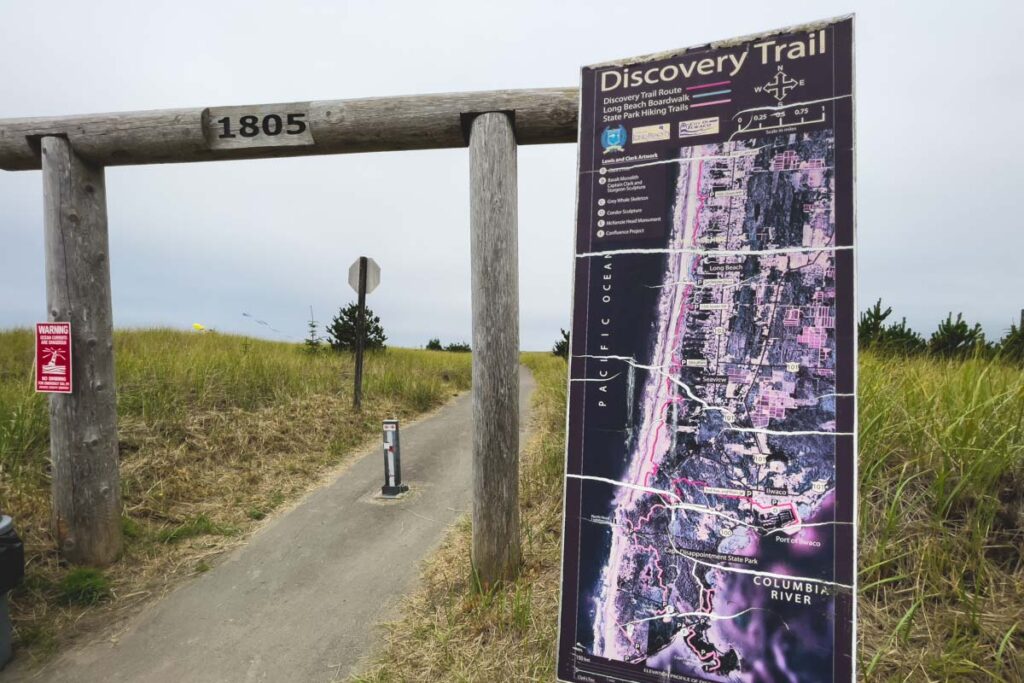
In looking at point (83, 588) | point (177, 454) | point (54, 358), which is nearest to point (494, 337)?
point (54, 358)

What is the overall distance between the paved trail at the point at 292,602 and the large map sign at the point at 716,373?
2.06 m

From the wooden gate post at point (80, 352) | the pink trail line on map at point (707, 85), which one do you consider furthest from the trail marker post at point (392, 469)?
the pink trail line on map at point (707, 85)

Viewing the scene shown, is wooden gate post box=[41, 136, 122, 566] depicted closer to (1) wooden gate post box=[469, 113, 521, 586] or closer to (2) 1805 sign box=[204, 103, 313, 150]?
(2) 1805 sign box=[204, 103, 313, 150]

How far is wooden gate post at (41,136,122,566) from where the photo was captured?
4195 mm

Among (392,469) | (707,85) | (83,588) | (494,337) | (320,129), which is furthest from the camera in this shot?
(392,469)

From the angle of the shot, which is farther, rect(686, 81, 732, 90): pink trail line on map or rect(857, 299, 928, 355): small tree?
rect(857, 299, 928, 355): small tree

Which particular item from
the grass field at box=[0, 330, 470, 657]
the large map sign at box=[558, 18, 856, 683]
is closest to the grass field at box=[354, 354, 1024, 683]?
the large map sign at box=[558, 18, 856, 683]

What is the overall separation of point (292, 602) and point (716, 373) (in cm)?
363

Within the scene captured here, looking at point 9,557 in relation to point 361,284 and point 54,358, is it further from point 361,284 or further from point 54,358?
point 361,284

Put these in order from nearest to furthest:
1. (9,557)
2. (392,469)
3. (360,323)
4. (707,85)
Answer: (707,85) → (9,557) → (392,469) → (360,323)

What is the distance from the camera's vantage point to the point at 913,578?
282 cm

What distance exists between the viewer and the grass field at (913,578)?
249cm

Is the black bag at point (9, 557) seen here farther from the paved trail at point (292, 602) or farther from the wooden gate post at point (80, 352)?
the wooden gate post at point (80, 352)

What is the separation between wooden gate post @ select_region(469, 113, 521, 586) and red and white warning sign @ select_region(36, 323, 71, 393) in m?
3.25
